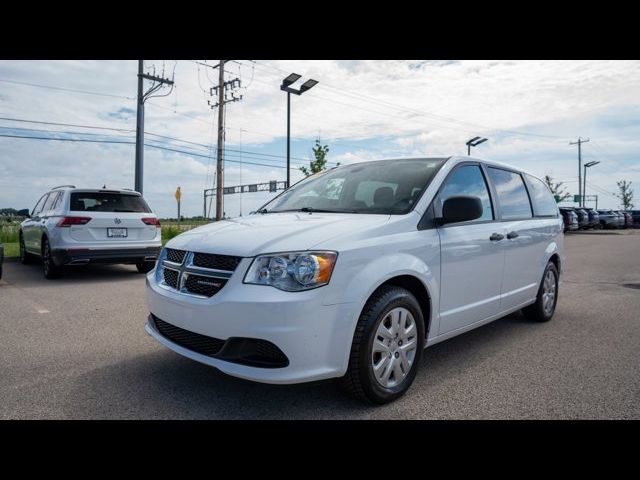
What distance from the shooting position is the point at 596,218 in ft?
111

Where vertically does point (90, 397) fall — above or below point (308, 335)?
below

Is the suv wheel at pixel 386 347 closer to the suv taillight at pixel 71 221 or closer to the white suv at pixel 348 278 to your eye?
the white suv at pixel 348 278

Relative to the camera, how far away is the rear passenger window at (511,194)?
4.55 metres

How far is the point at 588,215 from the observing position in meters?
32.9

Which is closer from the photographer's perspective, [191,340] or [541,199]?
[191,340]

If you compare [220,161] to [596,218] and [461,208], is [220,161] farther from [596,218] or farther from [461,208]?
[596,218]

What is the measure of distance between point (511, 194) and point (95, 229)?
6863mm

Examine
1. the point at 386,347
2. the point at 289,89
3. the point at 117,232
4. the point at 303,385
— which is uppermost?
the point at 289,89

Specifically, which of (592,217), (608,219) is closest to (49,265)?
(592,217)

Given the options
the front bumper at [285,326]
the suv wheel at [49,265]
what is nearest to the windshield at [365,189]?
the front bumper at [285,326]

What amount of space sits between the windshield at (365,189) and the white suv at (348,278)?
0.02 metres
